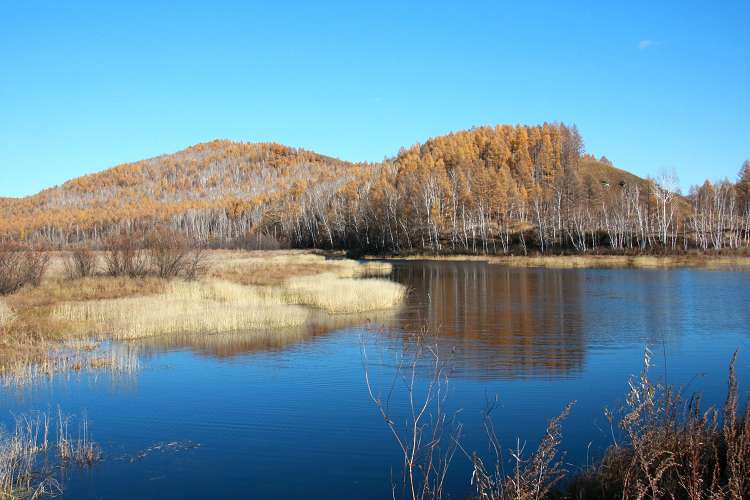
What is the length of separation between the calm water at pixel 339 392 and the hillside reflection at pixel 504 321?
0.38 ft

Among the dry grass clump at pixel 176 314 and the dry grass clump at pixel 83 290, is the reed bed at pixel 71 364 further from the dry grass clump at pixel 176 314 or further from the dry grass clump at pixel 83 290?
the dry grass clump at pixel 83 290

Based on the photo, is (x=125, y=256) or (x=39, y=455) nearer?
(x=39, y=455)

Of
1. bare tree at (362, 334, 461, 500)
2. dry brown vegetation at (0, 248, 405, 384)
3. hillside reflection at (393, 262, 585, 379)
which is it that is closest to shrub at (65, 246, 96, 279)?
dry brown vegetation at (0, 248, 405, 384)

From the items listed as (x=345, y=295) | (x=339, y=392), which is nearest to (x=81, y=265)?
(x=345, y=295)

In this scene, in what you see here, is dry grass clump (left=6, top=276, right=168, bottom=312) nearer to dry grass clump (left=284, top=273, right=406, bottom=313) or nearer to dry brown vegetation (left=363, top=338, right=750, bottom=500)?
dry grass clump (left=284, top=273, right=406, bottom=313)

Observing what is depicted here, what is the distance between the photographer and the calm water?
9742mm

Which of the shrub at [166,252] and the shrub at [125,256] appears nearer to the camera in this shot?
the shrub at [125,256]

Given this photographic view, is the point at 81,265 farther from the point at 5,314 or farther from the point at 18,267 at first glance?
the point at 5,314

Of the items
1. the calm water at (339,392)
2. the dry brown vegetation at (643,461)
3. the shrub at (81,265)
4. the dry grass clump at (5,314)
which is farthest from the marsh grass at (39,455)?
the shrub at (81,265)

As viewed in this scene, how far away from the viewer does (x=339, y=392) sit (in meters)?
14.6

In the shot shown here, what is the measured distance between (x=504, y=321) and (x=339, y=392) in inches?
509

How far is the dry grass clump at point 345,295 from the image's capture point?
1128 inches

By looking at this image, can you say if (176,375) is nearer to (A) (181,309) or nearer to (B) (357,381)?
(B) (357,381)

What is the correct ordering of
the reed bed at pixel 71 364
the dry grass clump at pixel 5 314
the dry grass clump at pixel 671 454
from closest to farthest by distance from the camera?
the dry grass clump at pixel 671 454
the reed bed at pixel 71 364
the dry grass clump at pixel 5 314
